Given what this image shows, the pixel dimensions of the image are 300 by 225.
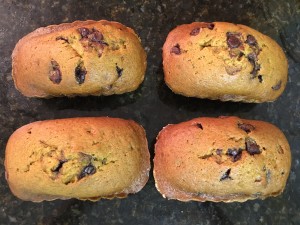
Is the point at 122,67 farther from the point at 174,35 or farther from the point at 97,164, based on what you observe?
the point at 97,164

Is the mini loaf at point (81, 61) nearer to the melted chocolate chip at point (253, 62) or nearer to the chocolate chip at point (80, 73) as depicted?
the chocolate chip at point (80, 73)

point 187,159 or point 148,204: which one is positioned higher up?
point 187,159

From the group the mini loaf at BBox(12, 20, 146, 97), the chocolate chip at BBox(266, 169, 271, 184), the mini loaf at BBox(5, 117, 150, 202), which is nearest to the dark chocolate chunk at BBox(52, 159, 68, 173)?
the mini loaf at BBox(5, 117, 150, 202)

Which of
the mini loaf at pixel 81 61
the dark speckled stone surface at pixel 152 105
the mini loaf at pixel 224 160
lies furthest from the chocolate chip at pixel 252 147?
the mini loaf at pixel 81 61

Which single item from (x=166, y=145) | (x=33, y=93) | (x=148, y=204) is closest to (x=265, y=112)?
(x=166, y=145)

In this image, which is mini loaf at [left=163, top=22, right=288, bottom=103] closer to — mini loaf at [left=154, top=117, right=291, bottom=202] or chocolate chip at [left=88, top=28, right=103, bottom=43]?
mini loaf at [left=154, top=117, right=291, bottom=202]

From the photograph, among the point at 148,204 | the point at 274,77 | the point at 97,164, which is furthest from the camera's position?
the point at 148,204
